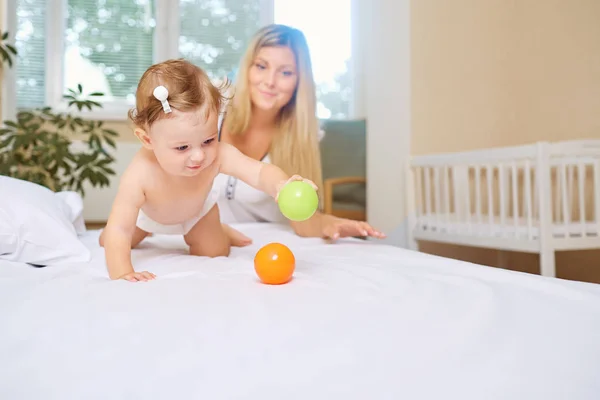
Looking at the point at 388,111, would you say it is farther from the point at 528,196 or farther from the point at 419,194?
the point at 528,196

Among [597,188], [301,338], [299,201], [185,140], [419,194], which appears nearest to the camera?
[301,338]

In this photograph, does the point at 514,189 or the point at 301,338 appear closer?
the point at 301,338

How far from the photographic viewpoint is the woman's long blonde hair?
84.1 inches

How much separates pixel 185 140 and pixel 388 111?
74.4 inches

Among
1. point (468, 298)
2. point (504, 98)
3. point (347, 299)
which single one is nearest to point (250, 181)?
point (347, 299)

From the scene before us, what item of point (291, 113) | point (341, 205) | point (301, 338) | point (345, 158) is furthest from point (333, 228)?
point (345, 158)

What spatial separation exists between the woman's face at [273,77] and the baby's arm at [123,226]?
905mm

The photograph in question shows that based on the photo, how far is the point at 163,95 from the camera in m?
1.13

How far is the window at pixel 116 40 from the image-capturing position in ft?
12.5

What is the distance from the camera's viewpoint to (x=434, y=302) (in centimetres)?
92

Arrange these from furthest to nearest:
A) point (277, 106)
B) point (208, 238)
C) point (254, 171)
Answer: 1. point (277, 106)
2. point (208, 238)
3. point (254, 171)

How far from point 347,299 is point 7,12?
374 centimetres

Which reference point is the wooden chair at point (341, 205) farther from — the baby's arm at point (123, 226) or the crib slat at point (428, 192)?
the baby's arm at point (123, 226)

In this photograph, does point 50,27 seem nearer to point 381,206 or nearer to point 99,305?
point 381,206
